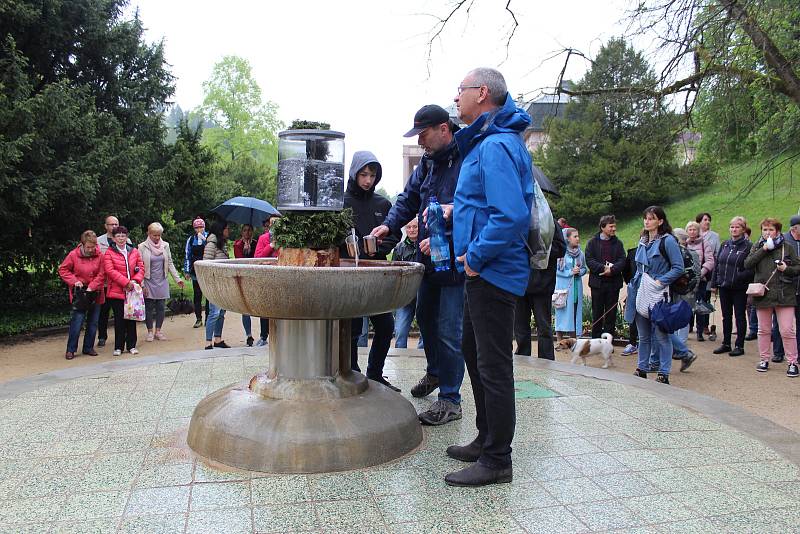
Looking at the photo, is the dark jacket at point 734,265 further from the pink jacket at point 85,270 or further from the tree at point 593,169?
the tree at point 593,169

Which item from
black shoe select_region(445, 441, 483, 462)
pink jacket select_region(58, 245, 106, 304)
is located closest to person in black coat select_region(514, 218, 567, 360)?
black shoe select_region(445, 441, 483, 462)

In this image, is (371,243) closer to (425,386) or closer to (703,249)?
(425,386)

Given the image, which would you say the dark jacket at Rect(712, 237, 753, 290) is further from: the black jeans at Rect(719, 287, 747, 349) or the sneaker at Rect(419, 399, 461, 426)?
the sneaker at Rect(419, 399, 461, 426)

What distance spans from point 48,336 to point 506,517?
10.8m

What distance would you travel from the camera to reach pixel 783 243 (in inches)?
339

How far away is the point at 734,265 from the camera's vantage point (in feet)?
31.0

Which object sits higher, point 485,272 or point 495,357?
point 485,272

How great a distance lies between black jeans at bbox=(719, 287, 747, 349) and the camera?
9.55 m

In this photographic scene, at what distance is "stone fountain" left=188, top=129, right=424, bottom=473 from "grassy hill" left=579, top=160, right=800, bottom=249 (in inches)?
856

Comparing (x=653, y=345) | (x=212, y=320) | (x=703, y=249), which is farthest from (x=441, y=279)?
(x=703, y=249)

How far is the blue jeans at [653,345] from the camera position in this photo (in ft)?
23.7

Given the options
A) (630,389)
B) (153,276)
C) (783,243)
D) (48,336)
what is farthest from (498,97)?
(48,336)

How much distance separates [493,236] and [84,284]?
25.3 feet

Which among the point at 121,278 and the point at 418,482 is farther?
the point at 121,278
